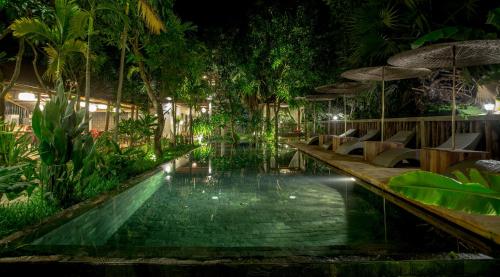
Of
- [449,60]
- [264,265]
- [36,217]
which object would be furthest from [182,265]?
[449,60]

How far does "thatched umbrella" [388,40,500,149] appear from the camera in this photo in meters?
5.67

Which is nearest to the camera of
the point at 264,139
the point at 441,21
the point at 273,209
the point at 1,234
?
the point at 1,234

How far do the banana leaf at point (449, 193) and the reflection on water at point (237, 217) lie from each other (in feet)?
5.44

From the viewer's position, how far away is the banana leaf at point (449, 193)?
1.79m

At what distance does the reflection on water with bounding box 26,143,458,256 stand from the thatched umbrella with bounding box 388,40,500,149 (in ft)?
8.30

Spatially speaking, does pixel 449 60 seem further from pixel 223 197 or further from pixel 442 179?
pixel 442 179

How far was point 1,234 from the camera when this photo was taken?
3.54m

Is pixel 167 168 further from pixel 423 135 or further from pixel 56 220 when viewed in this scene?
pixel 423 135

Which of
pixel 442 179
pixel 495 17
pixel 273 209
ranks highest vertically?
pixel 495 17

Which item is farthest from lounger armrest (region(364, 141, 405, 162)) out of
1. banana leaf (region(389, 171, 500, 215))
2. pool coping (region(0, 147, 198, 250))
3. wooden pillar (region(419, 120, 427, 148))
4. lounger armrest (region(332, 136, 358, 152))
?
banana leaf (region(389, 171, 500, 215))

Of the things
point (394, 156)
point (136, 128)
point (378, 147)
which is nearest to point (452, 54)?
point (394, 156)

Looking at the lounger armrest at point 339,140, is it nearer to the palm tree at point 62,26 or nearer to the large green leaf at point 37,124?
the palm tree at point 62,26

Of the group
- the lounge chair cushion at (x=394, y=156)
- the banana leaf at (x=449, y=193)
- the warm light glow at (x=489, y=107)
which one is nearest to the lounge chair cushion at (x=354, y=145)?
the lounge chair cushion at (x=394, y=156)

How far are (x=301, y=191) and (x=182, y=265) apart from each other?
467 cm
